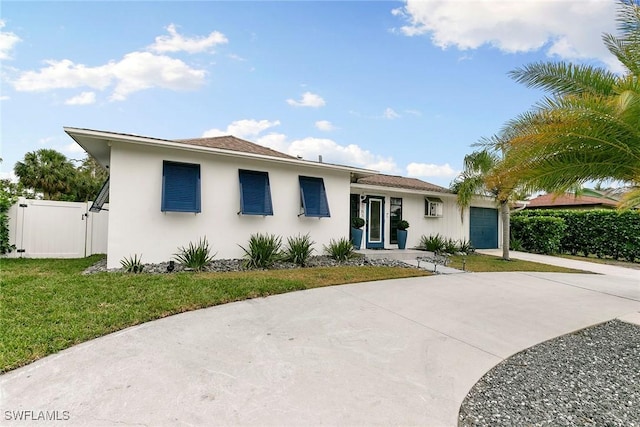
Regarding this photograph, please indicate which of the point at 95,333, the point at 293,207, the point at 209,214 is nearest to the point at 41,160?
the point at 209,214

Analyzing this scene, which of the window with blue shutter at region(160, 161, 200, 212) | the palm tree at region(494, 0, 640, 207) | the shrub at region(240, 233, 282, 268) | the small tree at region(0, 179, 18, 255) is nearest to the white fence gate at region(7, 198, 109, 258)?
the small tree at region(0, 179, 18, 255)

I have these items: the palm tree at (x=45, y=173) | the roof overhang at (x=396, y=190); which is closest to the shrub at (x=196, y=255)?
the roof overhang at (x=396, y=190)

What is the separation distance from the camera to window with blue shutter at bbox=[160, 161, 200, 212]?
28.3ft

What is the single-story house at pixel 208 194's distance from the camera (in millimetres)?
8391

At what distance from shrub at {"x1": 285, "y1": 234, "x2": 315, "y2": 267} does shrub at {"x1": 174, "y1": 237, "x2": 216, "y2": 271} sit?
2.45 m

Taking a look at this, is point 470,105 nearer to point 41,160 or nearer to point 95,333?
point 95,333

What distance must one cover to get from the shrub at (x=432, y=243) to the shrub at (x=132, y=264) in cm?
1178

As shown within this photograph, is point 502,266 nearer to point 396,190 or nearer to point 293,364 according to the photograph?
point 396,190

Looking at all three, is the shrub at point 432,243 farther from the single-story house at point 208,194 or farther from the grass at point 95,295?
the grass at point 95,295

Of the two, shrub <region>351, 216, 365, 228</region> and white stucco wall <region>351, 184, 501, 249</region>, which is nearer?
shrub <region>351, 216, 365, 228</region>

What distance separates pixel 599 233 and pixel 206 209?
61.0 feet

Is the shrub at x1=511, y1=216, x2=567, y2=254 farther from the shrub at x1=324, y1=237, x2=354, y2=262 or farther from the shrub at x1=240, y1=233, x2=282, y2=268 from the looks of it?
the shrub at x1=240, y1=233, x2=282, y2=268

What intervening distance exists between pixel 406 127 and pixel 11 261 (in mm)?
15491
